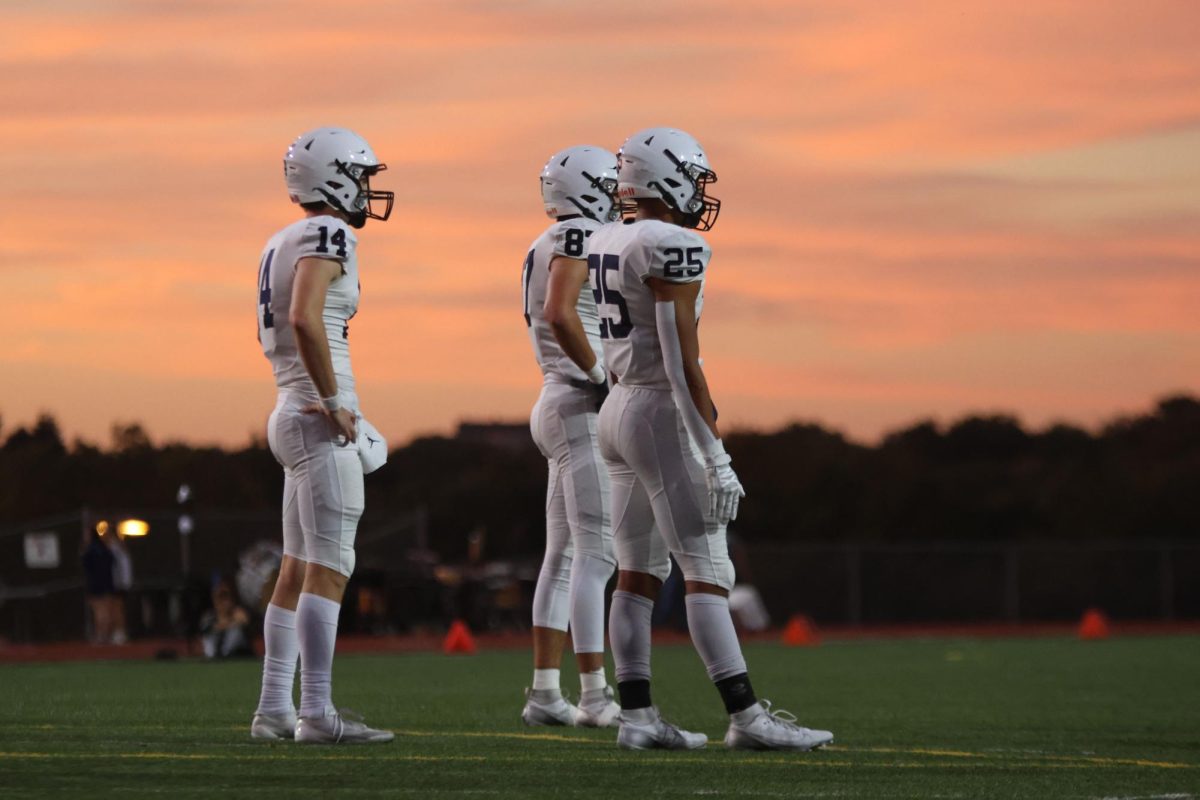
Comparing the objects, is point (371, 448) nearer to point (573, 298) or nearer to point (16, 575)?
point (573, 298)

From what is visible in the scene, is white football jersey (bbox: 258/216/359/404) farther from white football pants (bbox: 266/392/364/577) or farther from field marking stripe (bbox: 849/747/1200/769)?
field marking stripe (bbox: 849/747/1200/769)

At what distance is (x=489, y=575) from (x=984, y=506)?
27.6m

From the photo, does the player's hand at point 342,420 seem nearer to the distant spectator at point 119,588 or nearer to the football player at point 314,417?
the football player at point 314,417

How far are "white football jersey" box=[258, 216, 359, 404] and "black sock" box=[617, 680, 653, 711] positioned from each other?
4.76ft

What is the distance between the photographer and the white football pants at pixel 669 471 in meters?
6.98

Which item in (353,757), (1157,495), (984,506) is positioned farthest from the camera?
(984,506)

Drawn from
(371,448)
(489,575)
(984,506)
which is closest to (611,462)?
(371,448)

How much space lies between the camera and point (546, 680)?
27.1 feet

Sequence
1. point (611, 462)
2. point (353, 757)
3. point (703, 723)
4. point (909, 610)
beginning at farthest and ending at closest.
A: point (909, 610)
point (703, 723)
point (611, 462)
point (353, 757)

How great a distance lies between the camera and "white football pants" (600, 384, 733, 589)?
22.9 ft

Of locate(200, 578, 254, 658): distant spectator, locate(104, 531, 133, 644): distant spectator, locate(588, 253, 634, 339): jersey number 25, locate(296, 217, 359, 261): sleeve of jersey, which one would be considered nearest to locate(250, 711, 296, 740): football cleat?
locate(296, 217, 359, 261): sleeve of jersey

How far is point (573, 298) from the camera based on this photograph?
7980mm

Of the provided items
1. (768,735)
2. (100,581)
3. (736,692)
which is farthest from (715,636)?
(100,581)

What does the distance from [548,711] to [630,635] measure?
1192 mm
